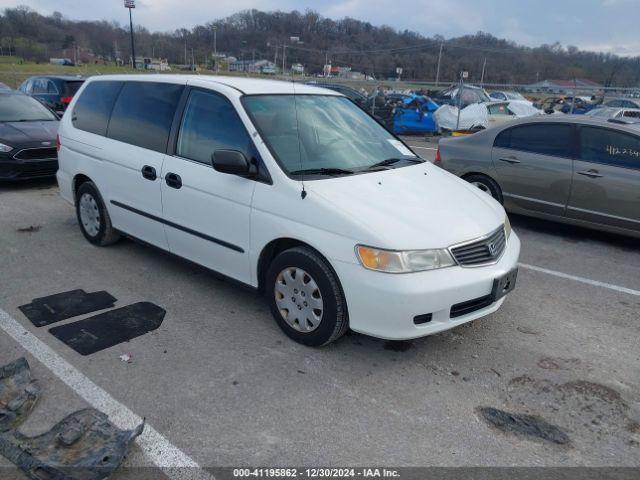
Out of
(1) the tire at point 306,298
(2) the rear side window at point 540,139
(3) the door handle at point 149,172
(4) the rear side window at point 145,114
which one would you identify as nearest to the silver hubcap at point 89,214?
(4) the rear side window at point 145,114

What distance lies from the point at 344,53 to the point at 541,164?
4714 cm

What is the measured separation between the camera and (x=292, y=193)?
140 inches

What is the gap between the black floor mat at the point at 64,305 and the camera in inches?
159

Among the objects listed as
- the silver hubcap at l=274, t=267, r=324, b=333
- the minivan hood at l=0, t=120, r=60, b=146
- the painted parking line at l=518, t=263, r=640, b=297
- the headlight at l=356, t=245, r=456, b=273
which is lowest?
the painted parking line at l=518, t=263, r=640, b=297

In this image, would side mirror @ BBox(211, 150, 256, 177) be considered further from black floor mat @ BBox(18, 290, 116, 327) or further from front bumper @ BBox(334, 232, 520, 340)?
black floor mat @ BBox(18, 290, 116, 327)

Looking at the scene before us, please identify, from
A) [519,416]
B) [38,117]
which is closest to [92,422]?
[519,416]

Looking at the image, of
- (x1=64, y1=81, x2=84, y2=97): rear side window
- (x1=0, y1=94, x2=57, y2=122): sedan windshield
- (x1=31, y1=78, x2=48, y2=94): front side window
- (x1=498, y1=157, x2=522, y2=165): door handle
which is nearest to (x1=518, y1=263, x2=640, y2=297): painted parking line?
(x1=498, y1=157, x2=522, y2=165): door handle

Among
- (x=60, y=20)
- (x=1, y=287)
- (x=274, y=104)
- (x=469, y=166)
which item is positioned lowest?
(x=1, y=287)

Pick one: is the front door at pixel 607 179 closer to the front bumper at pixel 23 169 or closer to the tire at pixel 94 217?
the tire at pixel 94 217

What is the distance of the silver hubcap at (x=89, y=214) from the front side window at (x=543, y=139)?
5.15m

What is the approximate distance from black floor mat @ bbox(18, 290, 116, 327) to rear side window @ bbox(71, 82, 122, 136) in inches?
66.5

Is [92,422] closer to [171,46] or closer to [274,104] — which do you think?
[274,104]

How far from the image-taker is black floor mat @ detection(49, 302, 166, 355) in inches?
145

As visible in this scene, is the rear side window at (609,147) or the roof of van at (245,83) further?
the rear side window at (609,147)
